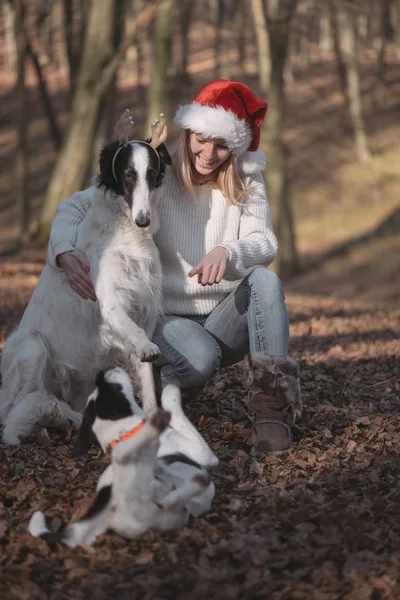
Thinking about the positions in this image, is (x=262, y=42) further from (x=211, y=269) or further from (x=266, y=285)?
(x=211, y=269)

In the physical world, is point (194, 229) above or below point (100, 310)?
above

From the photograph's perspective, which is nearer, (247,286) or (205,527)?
(205,527)

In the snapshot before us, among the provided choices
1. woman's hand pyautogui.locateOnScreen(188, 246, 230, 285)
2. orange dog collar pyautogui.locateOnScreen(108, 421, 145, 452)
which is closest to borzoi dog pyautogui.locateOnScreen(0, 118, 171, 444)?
woman's hand pyautogui.locateOnScreen(188, 246, 230, 285)

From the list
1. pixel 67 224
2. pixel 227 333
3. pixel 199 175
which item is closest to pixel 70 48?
pixel 199 175

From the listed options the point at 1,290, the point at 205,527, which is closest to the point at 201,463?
the point at 205,527

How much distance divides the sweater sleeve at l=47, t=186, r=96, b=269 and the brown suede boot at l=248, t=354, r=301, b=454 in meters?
1.25

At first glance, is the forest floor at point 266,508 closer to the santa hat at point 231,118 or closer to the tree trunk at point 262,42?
the santa hat at point 231,118

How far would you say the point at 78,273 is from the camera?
14.5 ft

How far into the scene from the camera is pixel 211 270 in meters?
4.41

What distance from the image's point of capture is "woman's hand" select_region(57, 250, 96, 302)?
4.44m

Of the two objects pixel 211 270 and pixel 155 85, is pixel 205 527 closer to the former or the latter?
pixel 211 270

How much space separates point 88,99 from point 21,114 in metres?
5.04

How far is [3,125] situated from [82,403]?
32672mm

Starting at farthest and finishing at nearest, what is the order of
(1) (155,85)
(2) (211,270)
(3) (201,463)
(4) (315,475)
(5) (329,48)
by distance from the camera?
(5) (329,48)
(1) (155,85)
(2) (211,270)
(4) (315,475)
(3) (201,463)
